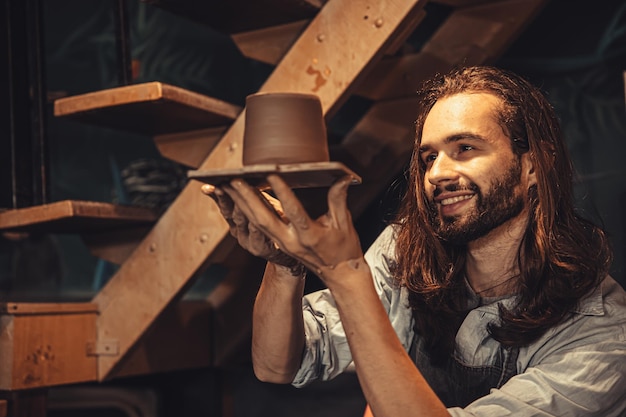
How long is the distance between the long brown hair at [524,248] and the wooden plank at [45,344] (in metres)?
1.06

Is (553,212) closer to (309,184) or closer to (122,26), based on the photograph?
(309,184)

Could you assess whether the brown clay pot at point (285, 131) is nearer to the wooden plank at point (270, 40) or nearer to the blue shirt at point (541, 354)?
the blue shirt at point (541, 354)

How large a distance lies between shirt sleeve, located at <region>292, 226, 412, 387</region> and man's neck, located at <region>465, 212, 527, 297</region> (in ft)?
0.77

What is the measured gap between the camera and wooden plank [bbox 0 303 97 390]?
253 cm

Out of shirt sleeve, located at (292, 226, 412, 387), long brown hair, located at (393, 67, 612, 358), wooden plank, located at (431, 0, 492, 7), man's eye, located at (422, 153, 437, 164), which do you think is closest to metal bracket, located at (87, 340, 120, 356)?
shirt sleeve, located at (292, 226, 412, 387)

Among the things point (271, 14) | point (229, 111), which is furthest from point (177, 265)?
point (271, 14)

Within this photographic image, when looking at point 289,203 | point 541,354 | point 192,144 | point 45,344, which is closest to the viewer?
point 289,203

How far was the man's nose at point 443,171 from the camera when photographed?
6.70 ft

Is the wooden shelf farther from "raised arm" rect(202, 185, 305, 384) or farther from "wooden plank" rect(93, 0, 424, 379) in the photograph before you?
"raised arm" rect(202, 185, 305, 384)

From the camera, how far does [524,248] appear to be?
7.11ft

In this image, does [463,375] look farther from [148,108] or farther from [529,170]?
[148,108]

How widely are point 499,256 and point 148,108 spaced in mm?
1096

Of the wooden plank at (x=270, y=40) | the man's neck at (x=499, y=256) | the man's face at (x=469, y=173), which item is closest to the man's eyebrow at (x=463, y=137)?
the man's face at (x=469, y=173)

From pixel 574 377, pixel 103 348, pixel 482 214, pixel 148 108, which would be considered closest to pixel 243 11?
pixel 148 108
